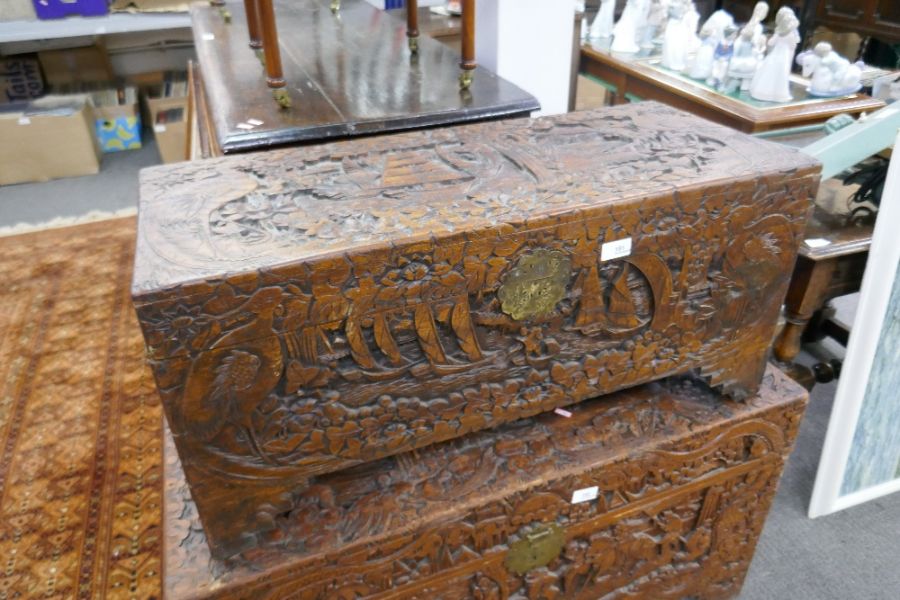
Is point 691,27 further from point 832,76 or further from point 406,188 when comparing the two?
point 406,188

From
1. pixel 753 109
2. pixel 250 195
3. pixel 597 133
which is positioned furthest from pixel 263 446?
pixel 753 109

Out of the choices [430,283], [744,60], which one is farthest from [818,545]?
[744,60]

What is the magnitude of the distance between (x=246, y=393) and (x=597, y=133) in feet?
1.96

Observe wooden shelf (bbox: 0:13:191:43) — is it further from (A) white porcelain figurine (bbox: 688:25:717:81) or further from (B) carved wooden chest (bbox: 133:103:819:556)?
(B) carved wooden chest (bbox: 133:103:819:556)

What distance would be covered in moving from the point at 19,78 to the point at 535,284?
3.08m

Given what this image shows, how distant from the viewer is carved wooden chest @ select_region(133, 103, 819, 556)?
645mm

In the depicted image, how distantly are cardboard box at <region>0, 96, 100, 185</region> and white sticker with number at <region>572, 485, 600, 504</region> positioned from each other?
8.90ft

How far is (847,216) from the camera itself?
1.34 m

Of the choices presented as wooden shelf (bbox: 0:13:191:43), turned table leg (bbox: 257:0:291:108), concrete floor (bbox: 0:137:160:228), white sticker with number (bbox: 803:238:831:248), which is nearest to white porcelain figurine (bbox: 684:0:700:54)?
white sticker with number (bbox: 803:238:831:248)

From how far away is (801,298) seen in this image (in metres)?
1.29

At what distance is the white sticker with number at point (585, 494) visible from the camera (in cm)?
89

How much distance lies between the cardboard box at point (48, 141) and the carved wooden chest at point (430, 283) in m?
2.34

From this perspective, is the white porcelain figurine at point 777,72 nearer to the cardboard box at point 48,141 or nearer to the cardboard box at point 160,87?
the cardboard box at point 160,87

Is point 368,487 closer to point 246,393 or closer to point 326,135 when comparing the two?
point 246,393
